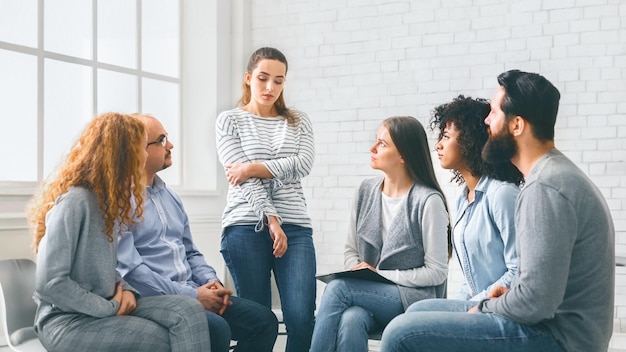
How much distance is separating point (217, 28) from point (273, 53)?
199 cm

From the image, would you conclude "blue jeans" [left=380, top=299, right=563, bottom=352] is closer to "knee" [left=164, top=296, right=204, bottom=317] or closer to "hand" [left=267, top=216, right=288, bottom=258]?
"knee" [left=164, top=296, right=204, bottom=317]

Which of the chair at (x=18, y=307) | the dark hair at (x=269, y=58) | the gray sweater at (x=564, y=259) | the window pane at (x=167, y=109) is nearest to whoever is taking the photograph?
the gray sweater at (x=564, y=259)

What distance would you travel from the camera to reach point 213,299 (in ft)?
10.1

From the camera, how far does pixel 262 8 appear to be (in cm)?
570

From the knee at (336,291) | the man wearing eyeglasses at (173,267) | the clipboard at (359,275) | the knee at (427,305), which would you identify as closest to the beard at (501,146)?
the knee at (427,305)

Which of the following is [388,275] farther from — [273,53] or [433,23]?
[433,23]

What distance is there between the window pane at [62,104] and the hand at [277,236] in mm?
1488

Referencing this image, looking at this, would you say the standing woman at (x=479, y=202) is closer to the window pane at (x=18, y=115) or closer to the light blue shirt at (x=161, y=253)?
the light blue shirt at (x=161, y=253)

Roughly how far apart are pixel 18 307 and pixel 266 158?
4.06ft

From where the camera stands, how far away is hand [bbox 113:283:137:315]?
102 inches

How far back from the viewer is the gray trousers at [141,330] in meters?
2.48

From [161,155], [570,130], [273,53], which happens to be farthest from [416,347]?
[570,130]

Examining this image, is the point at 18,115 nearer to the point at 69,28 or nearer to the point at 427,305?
the point at 69,28

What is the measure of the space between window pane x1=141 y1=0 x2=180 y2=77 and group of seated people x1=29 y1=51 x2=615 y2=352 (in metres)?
2.01
